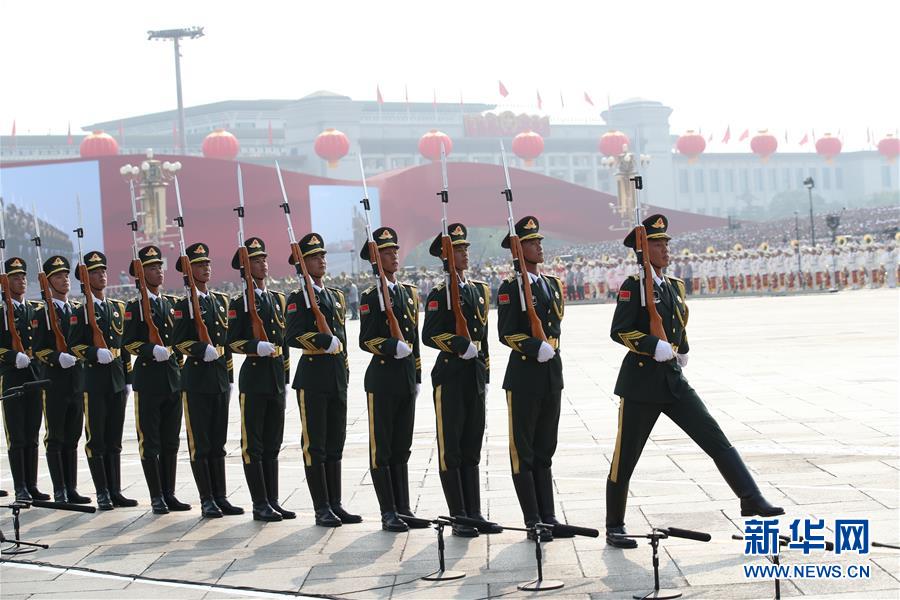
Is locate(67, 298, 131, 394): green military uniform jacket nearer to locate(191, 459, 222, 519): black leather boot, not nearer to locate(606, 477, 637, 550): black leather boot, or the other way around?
locate(191, 459, 222, 519): black leather boot

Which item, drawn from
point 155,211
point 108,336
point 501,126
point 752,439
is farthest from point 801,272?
point 501,126

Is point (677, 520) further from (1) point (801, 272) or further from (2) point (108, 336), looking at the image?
(1) point (801, 272)

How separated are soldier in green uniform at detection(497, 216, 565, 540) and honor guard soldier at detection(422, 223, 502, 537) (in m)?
0.25

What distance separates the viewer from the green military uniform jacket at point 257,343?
805cm

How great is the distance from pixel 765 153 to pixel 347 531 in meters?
85.5

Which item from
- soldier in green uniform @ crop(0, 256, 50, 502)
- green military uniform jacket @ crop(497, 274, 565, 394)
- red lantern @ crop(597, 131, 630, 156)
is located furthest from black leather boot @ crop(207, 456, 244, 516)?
red lantern @ crop(597, 131, 630, 156)

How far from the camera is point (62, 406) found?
904 cm

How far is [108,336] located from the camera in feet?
29.5

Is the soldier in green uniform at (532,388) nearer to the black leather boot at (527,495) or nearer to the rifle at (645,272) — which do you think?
the black leather boot at (527,495)

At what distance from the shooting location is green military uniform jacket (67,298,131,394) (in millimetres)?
8836

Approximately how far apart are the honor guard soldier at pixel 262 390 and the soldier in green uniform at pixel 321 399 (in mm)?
293

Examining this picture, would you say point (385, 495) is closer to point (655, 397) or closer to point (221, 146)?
point (655, 397)

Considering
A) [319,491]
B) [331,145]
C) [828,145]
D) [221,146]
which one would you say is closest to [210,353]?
[319,491]

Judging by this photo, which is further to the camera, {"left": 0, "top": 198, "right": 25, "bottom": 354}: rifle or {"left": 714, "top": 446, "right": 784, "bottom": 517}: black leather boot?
{"left": 0, "top": 198, "right": 25, "bottom": 354}: rifle
